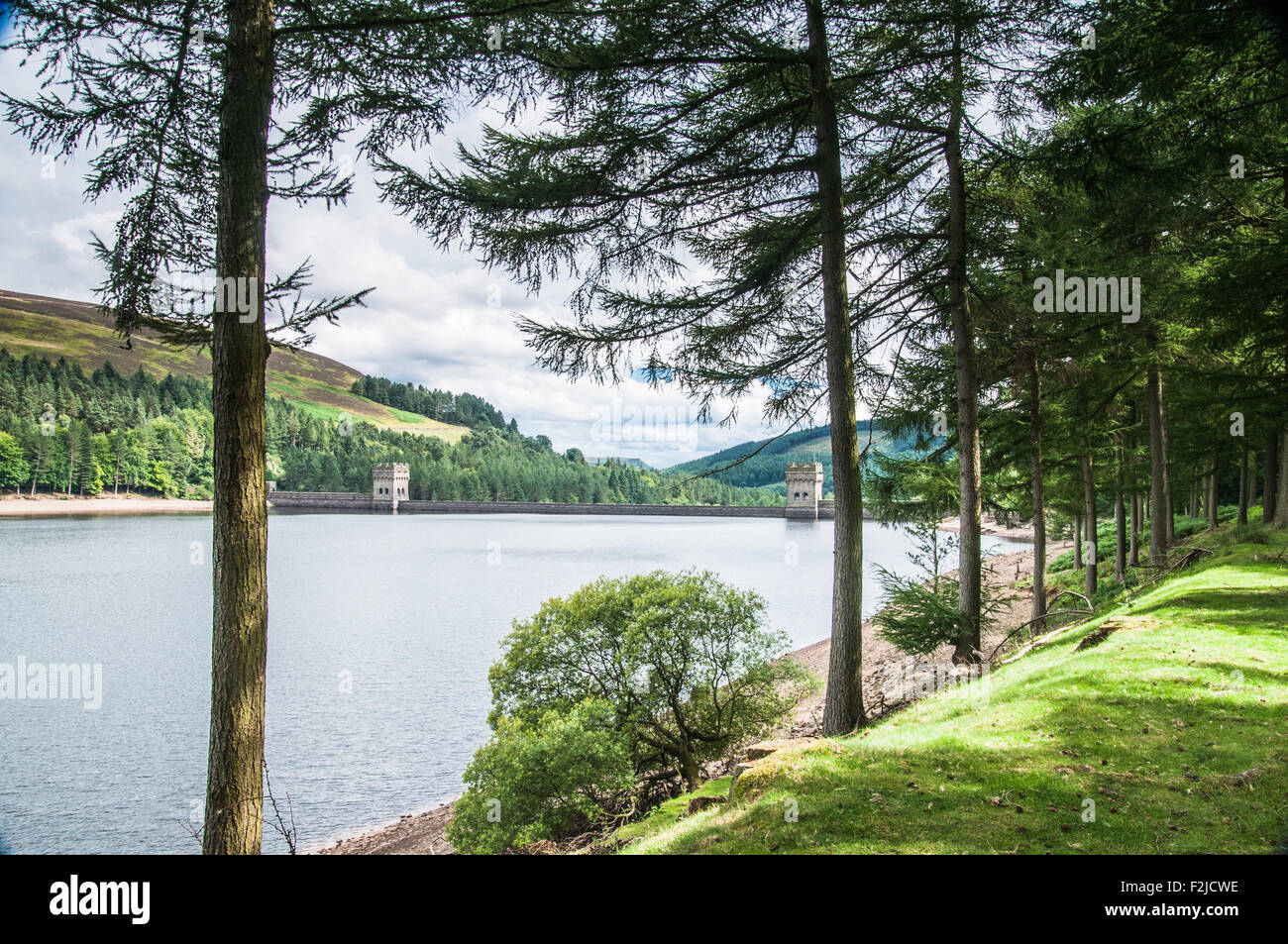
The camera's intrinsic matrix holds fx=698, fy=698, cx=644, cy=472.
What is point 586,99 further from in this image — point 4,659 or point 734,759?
point 4,659

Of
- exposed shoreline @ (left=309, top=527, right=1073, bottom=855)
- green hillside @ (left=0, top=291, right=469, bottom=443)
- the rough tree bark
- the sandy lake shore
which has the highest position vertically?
green hillside @ (left=0, top=291, right=469, bottom=443)

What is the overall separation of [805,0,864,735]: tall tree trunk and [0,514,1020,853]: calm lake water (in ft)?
29.9

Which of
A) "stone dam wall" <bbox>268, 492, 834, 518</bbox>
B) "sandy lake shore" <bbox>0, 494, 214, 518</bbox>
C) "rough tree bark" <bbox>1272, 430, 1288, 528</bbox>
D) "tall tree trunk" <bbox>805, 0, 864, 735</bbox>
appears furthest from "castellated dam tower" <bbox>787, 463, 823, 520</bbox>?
"tall tree trunk" <bbox>805, 0, 864, 735</bbox>

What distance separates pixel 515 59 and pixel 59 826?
1540 cm

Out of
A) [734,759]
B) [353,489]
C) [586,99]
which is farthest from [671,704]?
A: [353,489]

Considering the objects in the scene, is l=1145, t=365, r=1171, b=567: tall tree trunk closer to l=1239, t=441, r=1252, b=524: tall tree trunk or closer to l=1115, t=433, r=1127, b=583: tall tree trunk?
l=1115, t=433, r=1127, b=583: tall tree trunk

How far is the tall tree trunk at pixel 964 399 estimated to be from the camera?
11.6 m

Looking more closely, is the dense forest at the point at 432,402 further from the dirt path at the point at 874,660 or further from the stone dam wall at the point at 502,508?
the dirt path at the point at 874,660

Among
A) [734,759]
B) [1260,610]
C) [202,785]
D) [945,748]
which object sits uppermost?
[1260,610]

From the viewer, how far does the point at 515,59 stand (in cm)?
732

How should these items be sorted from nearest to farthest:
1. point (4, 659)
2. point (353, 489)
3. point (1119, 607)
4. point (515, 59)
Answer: point (515, 59)
point (1119, 607)
point (4, 659)
point (353, 489)

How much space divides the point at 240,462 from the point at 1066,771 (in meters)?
6.76

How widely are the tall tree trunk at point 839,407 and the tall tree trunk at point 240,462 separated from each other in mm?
6422

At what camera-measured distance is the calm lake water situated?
45.3 feet
